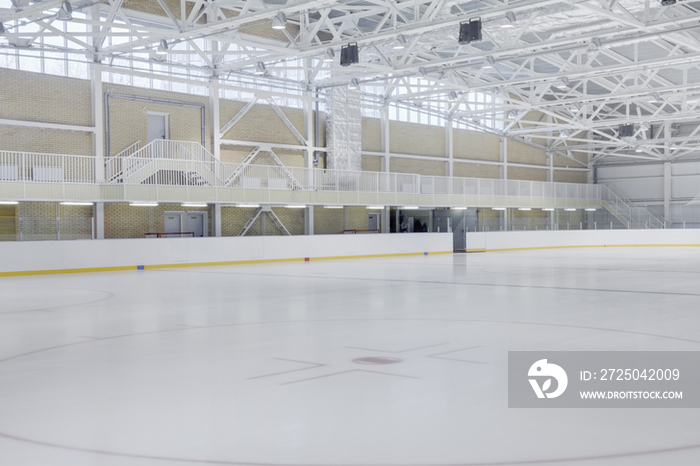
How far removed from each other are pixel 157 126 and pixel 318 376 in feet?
91.4

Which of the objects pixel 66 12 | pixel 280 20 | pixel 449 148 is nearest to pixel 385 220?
pixel 449 148

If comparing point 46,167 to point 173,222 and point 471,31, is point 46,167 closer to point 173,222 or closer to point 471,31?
point 173,222

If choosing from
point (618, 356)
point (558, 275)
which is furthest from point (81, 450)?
point (558, 275)

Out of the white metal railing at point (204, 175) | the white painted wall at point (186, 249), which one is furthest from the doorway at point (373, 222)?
the white painted wall at point (186, 249)

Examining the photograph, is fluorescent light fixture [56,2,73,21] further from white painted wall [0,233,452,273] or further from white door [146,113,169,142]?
white door [146,113,169,142]

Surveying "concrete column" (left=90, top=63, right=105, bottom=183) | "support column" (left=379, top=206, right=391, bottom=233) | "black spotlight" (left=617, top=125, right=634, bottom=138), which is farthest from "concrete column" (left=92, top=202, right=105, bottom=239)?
"black spotlight" (left=617, top=125, right=634, bottom=138)

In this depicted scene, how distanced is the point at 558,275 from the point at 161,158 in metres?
16.7

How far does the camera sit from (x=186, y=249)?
99.0 ft

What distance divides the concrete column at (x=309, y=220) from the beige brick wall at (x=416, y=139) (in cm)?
871

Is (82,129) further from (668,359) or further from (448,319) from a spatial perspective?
(668,359)

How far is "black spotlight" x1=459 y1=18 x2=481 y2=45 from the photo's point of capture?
2303 centimetres

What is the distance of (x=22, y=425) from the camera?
5.90m

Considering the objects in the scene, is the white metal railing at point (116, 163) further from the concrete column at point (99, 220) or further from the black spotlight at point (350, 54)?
the black spotlight at point (350, 54)

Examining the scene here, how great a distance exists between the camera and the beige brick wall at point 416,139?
4544cm
